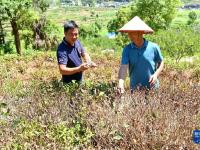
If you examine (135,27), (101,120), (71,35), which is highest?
(135,27)

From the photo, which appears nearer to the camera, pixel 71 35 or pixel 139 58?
pixel 139 58

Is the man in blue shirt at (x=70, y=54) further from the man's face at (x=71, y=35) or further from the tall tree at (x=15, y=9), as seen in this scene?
the tall tree at (x=15, y=9)

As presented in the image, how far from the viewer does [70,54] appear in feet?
18.1

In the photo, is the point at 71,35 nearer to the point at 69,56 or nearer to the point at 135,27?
the point at 69,56

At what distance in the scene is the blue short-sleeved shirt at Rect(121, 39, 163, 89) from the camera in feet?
16.5

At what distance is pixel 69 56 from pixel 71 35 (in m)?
0.27

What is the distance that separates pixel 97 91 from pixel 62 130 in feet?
3.41

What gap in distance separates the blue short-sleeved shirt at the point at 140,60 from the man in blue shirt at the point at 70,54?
1.51ft

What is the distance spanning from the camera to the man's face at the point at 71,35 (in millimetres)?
5320

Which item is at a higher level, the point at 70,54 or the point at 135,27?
the point at 135,27

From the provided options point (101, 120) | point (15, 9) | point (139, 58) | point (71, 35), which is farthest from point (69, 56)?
point (15, 9)

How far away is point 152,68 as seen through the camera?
5.14 metres

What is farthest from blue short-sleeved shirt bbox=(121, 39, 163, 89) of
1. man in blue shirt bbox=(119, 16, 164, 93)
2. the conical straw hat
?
the conical straw hat

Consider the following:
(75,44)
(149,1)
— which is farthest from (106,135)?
(149,1)
